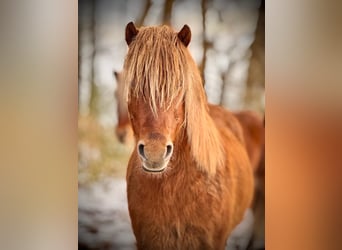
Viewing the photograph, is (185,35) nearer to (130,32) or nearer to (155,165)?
(130,32)

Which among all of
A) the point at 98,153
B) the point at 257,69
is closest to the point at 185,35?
the point at 257,69

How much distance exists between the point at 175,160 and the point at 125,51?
1.46ft

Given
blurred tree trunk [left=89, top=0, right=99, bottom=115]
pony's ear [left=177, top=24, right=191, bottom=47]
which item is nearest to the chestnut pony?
pony's ear [left=177, top=24, right=191, bottom=47]

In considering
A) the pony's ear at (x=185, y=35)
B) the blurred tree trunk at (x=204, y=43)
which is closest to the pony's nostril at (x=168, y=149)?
the blurred tree trunk at (x=204, y=43)

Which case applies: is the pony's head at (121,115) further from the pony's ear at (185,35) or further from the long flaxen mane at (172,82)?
the pony's ear at (185,35)

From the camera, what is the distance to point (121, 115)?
159cm

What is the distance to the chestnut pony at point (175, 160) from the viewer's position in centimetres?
157
